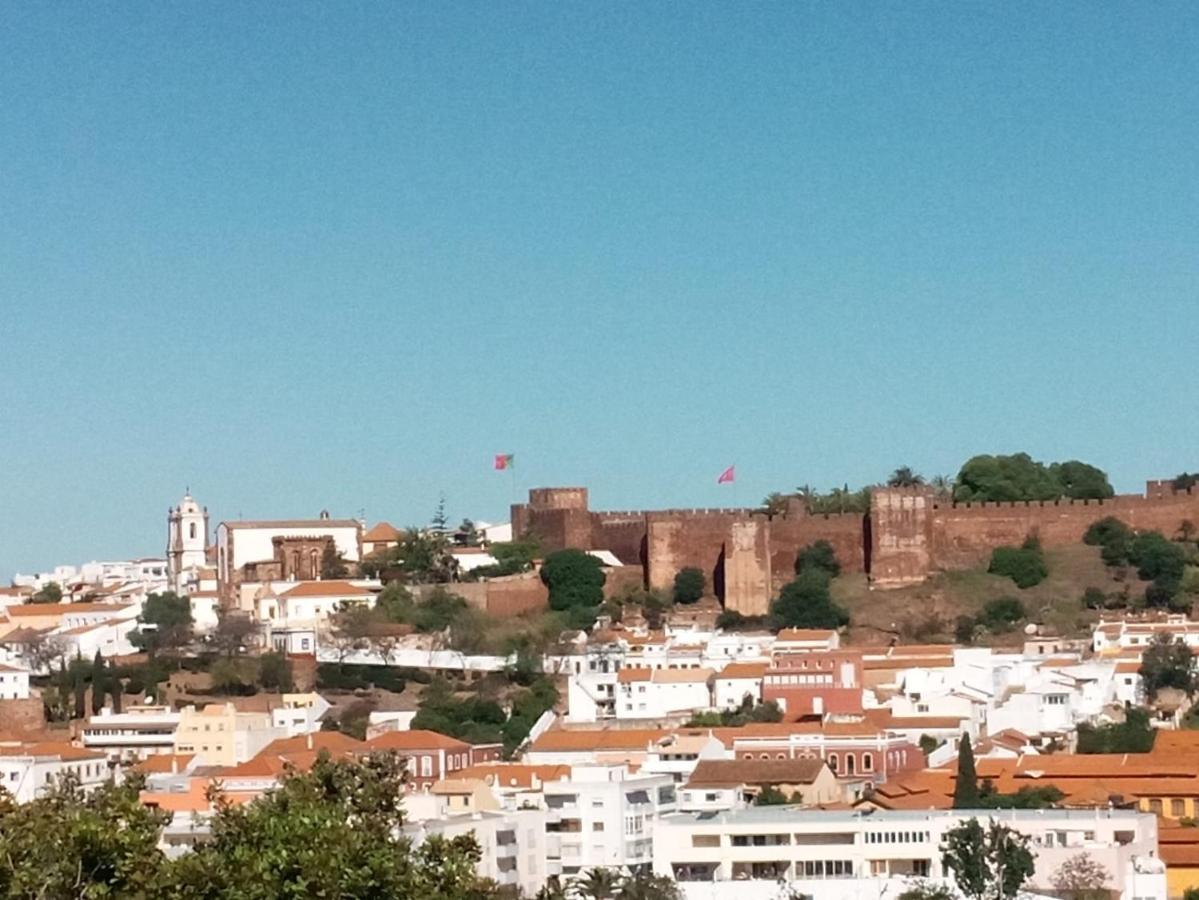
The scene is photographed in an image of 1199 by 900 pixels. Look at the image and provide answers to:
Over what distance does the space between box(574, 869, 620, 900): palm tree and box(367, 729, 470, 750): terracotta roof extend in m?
11.4

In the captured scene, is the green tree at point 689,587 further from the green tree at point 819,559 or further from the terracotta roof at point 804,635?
the terracotta roof at point 804,635

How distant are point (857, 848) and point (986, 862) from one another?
2.55 m

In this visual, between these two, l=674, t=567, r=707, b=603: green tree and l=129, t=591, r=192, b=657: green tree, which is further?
l=674, t=567, r=707, b=603: green tree

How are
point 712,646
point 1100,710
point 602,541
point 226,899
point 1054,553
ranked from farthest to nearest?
point 602,541, point 1054,553, point 712,646, point 1100,710, point 226,899

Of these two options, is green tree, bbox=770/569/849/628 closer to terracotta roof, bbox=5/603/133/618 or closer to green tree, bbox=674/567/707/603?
green tree, bbox=674/567/707/603

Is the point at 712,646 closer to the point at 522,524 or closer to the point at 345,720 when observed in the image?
the point at 345,720

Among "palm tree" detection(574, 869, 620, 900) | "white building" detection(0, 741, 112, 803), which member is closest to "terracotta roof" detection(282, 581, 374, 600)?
"white building" detection(0, 741, 112, 803)

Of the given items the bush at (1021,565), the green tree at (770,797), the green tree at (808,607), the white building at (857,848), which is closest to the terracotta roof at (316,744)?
the green tree at (770,797)

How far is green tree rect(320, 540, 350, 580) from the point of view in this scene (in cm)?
6975

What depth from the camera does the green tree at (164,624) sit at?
6334 centimetres

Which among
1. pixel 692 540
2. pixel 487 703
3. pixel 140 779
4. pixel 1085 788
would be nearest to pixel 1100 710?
pixel 1085 788

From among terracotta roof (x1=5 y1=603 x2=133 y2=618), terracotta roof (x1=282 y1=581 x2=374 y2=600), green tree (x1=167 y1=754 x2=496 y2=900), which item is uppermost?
terracotta roof (x1=282 y1=581 x2=374 y2=600)

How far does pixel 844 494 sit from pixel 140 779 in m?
46.4

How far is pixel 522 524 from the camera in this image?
241 feet
